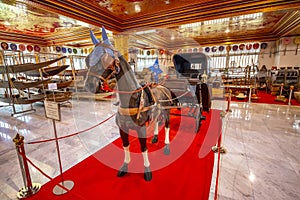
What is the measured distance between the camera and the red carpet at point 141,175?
5.70 ft

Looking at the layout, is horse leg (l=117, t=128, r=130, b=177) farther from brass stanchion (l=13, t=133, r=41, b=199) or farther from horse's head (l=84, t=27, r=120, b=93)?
brass stanchion (l=13, t=133, r=41, b=199)

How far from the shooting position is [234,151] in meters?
2.71


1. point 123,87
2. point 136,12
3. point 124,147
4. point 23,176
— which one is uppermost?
point 136,12

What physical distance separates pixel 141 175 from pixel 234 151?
1885 millimetres

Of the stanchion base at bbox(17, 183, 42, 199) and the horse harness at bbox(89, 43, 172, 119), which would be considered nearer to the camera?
the horse harness at bbox(89, 43, 172, 119)

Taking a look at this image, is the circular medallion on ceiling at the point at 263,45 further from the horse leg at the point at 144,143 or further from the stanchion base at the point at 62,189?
the stanchion base at the point at 62,189

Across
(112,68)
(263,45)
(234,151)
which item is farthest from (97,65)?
(263,45)

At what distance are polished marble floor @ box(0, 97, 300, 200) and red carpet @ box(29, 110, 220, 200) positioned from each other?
21 cm

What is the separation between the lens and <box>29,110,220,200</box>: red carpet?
1738 millimetres

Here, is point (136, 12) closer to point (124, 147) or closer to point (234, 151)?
point (124, 147)

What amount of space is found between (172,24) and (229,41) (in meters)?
8.43

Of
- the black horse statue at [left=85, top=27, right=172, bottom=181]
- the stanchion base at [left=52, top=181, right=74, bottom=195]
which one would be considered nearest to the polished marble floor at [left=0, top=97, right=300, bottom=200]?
the stanchion base at [left=52, top=181, right=74, bottom=195]

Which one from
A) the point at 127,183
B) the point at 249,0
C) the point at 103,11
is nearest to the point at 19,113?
the point at 103,11

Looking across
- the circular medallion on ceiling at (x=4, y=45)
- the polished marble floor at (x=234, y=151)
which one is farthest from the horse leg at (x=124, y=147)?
the circular medallion on ceiling at (x=4, y=45)
